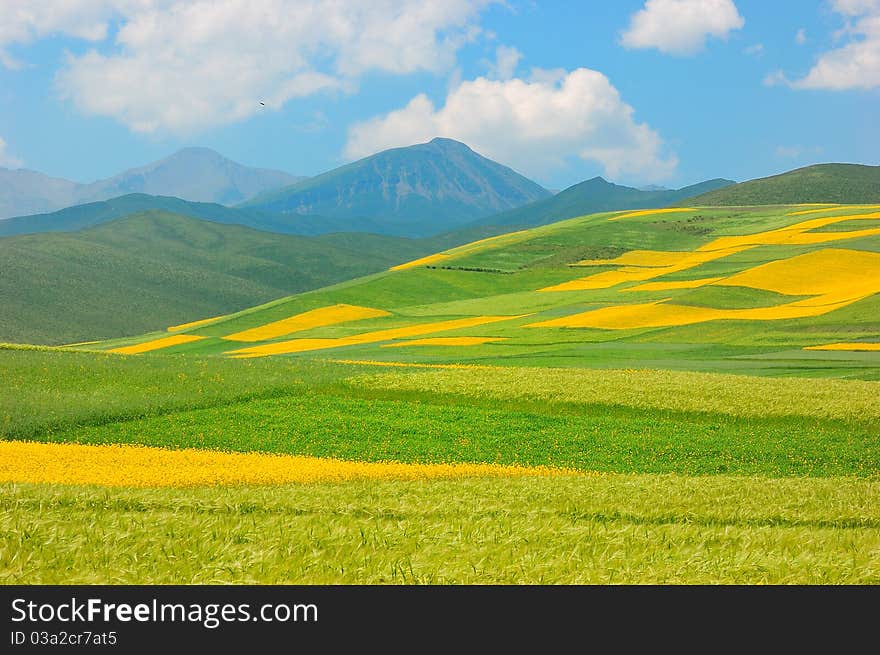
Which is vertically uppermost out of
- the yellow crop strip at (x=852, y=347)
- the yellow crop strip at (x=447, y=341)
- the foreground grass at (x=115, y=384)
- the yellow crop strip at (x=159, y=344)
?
the foreground grass at (x=115, y=384)

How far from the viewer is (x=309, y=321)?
8906 centimetres

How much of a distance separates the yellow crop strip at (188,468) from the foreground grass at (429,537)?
4088 millimetres

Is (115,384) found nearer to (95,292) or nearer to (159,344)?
(159,344)

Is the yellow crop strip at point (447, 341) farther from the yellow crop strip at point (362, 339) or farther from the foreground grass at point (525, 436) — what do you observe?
the foreground grass at point (525, 436)

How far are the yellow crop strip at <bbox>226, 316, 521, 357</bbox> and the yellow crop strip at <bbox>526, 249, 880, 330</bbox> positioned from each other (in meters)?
9.02

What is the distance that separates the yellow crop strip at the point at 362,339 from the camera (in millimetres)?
70194

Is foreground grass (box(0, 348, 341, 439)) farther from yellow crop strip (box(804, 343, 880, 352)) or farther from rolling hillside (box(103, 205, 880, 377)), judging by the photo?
yellow crop strip (box(804, 343, 880, 352))

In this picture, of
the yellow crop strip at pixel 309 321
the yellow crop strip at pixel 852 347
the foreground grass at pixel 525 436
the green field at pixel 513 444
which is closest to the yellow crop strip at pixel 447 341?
the green field at pixel 513 444

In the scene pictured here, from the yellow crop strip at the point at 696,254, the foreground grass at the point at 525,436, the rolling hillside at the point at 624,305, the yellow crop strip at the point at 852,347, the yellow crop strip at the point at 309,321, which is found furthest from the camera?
the yellow crop strip at the point at 696,254

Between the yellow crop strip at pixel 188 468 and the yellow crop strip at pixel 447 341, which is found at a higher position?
the yellow crop strip at pixel 188 468

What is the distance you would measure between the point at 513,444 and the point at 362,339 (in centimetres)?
4708

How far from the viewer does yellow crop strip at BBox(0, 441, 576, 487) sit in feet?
62.6

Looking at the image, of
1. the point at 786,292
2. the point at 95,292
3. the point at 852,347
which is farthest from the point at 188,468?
the point at 95,292
